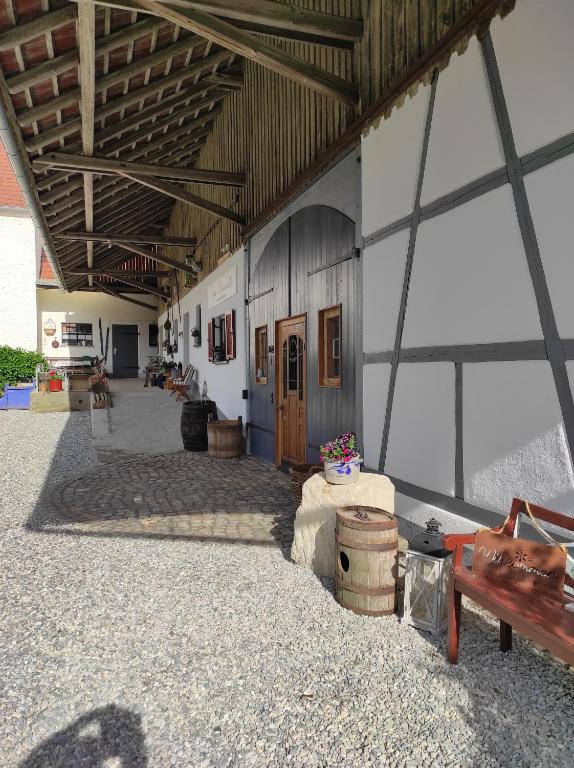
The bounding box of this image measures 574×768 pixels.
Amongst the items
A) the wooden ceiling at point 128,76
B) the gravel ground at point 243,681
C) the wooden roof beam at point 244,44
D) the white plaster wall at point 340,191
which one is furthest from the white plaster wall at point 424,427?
the wooden ceiling at point 128,76

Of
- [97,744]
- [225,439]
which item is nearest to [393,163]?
[97,744]

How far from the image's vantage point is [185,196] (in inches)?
342

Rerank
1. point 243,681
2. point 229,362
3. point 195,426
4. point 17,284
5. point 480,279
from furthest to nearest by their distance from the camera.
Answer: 1. point 17,284
2. point 229,362
3. point 195,426
4. point 480,279
5. point 243,681

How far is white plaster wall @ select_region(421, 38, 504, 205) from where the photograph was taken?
136 inches

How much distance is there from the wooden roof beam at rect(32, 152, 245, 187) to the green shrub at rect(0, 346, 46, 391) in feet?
30.6

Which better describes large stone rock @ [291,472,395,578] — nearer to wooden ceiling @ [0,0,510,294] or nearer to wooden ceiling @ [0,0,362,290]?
wooden ceiling @ [0,0,510,294]

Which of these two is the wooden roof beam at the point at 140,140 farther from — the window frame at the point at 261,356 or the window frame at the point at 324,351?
the window frame at the point at 324,351

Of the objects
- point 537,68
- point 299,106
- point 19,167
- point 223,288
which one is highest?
point 299,106

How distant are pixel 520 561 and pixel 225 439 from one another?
6140mm

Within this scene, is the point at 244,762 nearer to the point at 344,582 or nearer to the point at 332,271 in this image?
the point at 344,582

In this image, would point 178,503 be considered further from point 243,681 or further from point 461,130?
point 461,130

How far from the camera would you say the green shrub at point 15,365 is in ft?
49.9

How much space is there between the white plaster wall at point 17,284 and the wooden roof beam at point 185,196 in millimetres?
10961

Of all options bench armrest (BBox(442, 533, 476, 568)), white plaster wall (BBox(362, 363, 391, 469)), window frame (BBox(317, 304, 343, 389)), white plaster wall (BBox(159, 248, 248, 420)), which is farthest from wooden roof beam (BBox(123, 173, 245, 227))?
bench armrest (BBox(442, 533, 476, 568))
